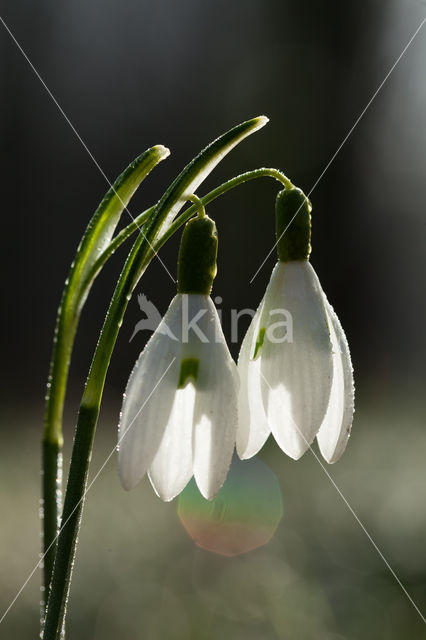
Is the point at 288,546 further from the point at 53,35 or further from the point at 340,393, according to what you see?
the point at 53,35

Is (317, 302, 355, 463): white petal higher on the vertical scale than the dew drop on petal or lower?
higher

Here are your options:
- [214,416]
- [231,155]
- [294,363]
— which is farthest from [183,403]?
[231,155]

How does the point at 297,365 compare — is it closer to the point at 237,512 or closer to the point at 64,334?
the point at 64,334

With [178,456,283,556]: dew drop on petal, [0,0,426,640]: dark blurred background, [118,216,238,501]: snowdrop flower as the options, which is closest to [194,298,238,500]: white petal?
[118,216,238,501]: snowdrop flower

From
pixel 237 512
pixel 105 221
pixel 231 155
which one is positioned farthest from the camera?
pixel 231 155

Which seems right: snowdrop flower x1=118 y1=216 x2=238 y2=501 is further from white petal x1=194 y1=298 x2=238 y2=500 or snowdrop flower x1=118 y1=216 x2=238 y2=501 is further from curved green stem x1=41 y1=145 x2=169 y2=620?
curved green stem x1=41 y1=145 x2=169 y2=620
